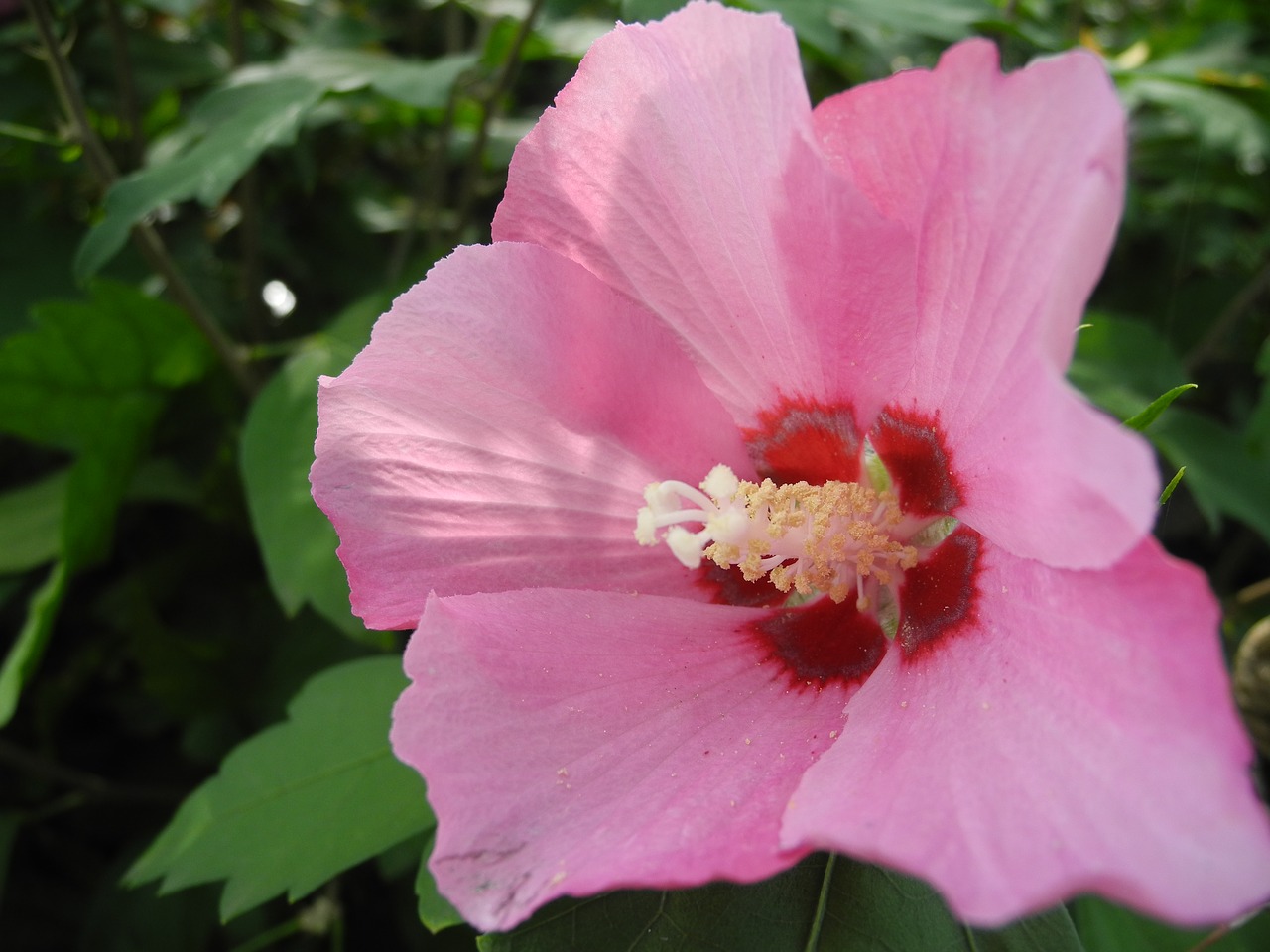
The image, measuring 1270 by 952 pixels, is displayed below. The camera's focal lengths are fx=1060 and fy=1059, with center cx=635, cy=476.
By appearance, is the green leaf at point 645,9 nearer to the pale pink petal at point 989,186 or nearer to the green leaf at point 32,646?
the pale pink petal at point 989,186

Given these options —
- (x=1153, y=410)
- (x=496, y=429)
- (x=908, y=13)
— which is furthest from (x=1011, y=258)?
(x=908, y=13)

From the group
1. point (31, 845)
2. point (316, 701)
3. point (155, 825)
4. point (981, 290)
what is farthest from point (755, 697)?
point (31, 845)

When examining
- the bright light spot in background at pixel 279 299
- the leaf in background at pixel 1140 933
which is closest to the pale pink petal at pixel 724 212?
the leaf in background at pixel 1140 933

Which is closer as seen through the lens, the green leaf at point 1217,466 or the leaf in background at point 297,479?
the leaf in background at point 297,479

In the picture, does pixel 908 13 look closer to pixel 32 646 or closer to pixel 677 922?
pixel 677 922

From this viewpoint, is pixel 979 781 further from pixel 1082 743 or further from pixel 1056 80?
pixel 1056 80

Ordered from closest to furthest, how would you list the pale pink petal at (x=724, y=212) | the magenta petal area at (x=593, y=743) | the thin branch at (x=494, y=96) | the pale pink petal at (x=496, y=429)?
the magenta petal area at (x=593, y=743)
the pale pink petal at (x=724, y=212)
the pale pink petal at (x=496, y=429)
the thin branch at (x=494, y=96)
